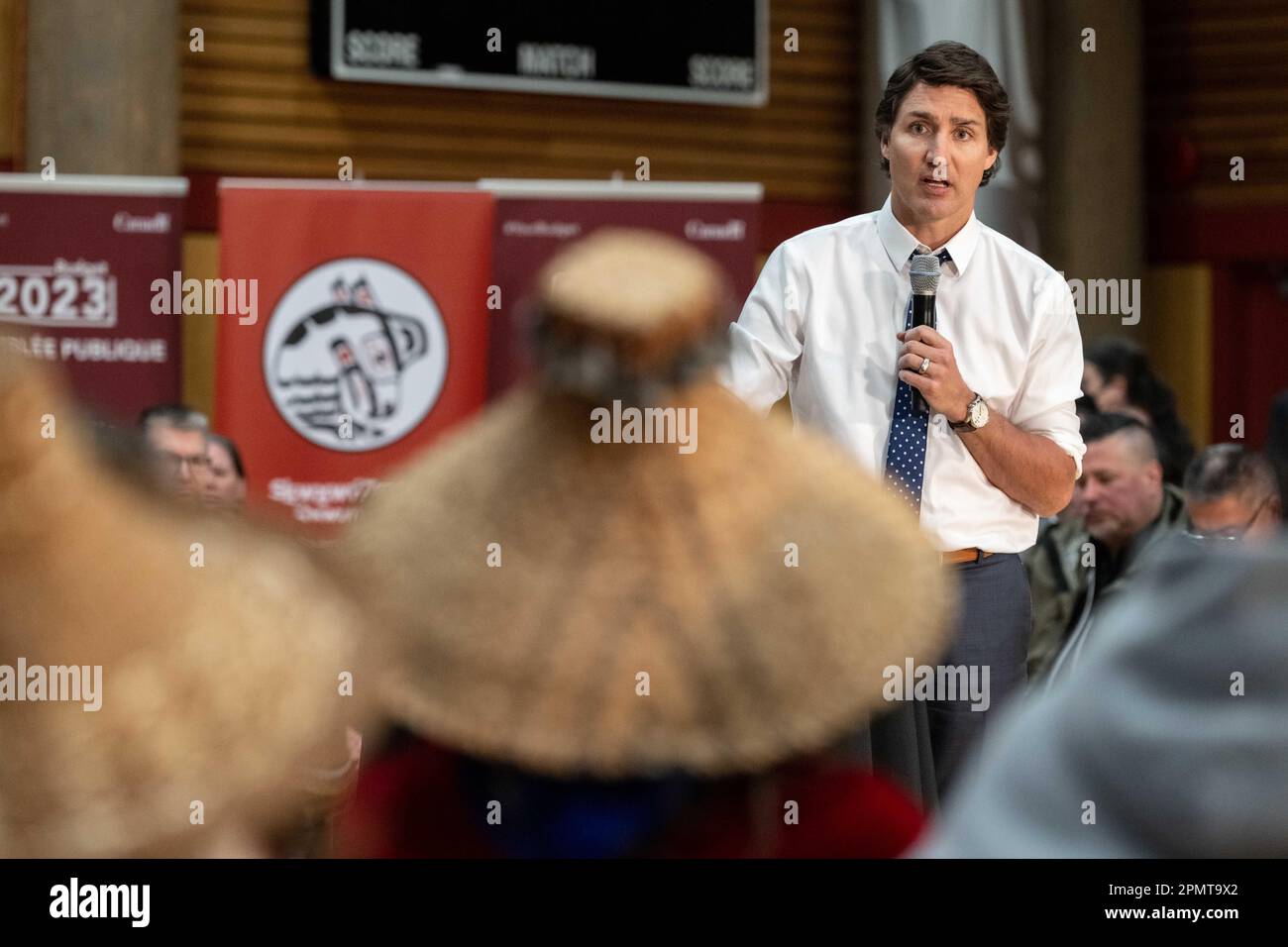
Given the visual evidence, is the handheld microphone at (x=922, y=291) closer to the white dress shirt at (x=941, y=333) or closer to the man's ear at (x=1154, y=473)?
the white dress shirt at (x=941, y=333)

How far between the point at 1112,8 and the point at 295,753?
291 inches

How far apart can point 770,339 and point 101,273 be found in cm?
278

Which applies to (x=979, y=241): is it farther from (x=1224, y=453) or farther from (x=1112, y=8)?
(x=1112, y=8)

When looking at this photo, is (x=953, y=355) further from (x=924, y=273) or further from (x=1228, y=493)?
(x=1228, y=493)

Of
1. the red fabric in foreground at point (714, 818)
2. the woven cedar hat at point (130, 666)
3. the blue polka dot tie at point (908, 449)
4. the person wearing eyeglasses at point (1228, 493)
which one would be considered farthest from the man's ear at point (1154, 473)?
the woven cedar hat at point (130, 666)

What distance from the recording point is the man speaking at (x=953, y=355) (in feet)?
9.14

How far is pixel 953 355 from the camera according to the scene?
8.99ft

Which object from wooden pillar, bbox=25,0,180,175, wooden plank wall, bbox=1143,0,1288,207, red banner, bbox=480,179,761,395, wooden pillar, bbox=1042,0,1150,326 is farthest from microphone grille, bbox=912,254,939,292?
wooden plank wall, bbox=1143,0,1288,207

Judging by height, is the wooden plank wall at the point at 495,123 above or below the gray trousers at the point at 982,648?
above

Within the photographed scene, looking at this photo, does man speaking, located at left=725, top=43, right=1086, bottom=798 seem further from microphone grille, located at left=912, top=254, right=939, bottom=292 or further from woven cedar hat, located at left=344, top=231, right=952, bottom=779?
woven cedar hat, located at left=344, top=231, right=952, bottom=779

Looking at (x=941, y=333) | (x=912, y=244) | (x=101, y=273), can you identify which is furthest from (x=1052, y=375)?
(x=101, y=273)

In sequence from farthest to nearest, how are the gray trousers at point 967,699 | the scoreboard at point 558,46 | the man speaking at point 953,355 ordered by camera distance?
the scoreboard at point 558,46
the man speaking at point 953,355
the gray trousers at point 967,699

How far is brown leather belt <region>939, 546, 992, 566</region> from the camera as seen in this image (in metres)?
2.79
